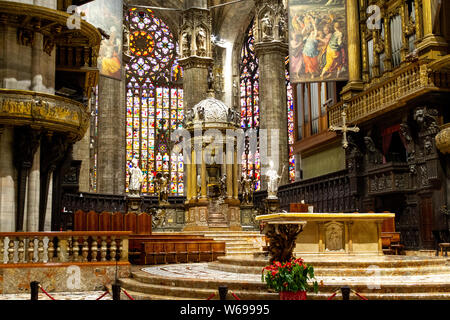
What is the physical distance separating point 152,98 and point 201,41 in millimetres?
8685

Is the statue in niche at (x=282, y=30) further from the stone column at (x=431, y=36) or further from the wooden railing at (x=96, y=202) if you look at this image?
the stone column at (x=431, y=36)

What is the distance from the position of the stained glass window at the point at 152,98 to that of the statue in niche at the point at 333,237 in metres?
26.5

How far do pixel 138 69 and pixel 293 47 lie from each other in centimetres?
2143

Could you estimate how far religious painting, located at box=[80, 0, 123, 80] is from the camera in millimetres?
19547

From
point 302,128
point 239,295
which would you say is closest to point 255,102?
point 302,128

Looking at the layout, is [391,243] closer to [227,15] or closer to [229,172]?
[229,172]

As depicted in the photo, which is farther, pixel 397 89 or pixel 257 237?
pixel 257 237

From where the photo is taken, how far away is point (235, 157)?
22469mm

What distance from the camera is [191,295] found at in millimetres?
8445

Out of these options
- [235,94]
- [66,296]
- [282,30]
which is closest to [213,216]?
[282,30]

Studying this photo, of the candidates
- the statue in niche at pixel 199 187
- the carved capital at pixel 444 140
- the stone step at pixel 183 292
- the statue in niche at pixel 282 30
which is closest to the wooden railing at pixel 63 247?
the stone step at pixel 183 292

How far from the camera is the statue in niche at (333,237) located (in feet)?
37.4

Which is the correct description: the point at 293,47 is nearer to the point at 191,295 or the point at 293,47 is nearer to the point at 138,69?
the point at 191,295
